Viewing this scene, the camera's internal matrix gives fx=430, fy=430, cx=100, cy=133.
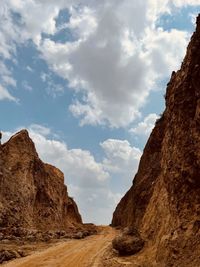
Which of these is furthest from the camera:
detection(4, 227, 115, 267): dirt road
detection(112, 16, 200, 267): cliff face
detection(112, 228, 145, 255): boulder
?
detection(112, 228, 145, 255): boulder

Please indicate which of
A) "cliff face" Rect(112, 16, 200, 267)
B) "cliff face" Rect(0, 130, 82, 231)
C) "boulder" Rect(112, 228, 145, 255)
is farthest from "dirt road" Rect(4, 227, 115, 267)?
"cliff face" Rect(0, 130, 82, 231)

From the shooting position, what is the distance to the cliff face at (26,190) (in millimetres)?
41656

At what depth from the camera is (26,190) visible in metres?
48.3

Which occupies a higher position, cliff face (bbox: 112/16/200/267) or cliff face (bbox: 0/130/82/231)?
cliff face (bbox: 0/130/82/231)

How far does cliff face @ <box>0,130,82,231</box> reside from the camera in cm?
4166

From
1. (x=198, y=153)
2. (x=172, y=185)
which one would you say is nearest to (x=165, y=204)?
(x=172, y=185)

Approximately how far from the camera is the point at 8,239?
3153 centimetres

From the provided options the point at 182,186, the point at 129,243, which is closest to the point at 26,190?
the point at 129,243

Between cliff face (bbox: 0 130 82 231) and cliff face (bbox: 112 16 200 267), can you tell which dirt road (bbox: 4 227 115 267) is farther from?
cliff face (bbox: 0 130 82 231)

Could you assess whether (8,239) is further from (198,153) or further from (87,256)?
(198,153)

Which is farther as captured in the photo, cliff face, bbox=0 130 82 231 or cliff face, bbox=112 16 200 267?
cliff face, bbox=0 130 82 231

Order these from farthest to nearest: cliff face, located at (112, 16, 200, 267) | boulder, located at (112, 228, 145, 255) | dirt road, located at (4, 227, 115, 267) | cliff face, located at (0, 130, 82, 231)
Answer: cliff face, located at (0, 130, 82, 231), boulder, located at (112, 228, 145, 255), dirt road, located at (4, 227, 115, 267), cliff face, located at (112, 16, 200, 267)

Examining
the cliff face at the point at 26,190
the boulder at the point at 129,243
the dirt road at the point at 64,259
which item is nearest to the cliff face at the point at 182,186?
the boulder at the point at 129,243

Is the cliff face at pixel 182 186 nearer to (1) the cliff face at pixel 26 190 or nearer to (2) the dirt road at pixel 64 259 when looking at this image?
(2) the dirt road at pixel 64 259
